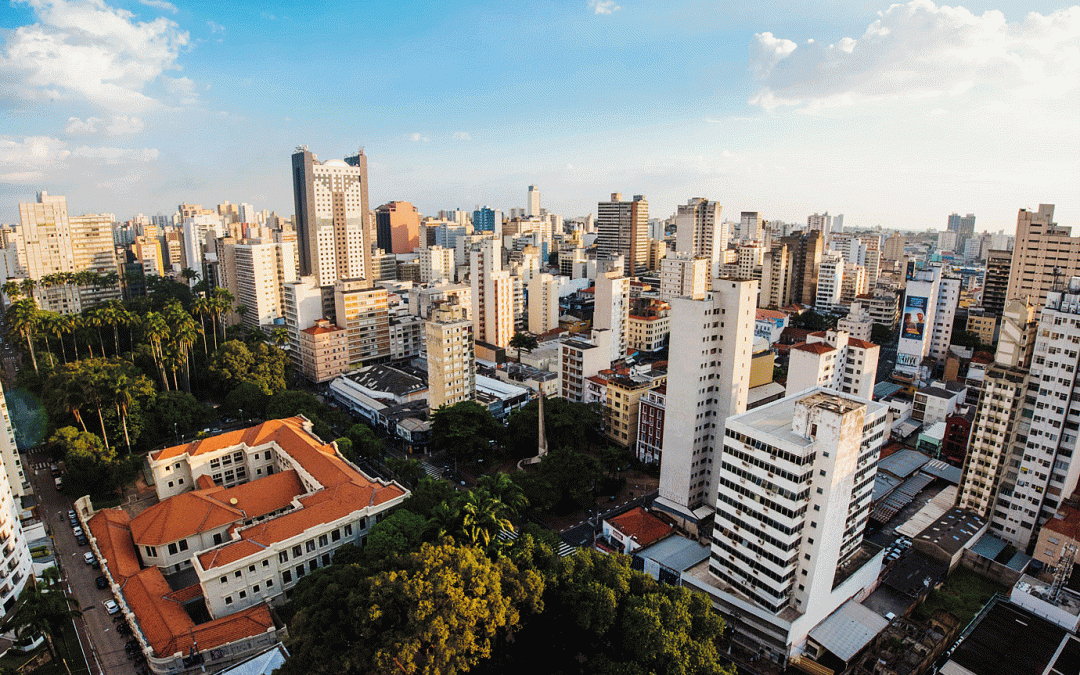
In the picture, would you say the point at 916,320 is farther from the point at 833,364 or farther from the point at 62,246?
the point at 62,246

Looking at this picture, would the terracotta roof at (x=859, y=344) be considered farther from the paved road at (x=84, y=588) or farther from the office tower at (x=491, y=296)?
the paved road at (x=84, y=588)

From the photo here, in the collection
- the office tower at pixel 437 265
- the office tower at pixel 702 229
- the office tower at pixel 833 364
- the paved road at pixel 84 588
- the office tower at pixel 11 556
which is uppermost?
the office tower at pixel 702 229

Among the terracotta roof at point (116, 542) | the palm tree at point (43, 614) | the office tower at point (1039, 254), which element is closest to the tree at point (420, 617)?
the palm tree at point (43, 614)

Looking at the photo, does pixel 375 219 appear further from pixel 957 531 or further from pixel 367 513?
pixel 957 531

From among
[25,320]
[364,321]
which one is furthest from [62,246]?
[364,321]

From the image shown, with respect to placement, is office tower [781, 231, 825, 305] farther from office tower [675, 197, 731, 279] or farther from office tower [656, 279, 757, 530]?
office tower [656, 279, 757, 530]

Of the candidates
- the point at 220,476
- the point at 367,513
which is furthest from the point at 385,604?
the point at 220,476
